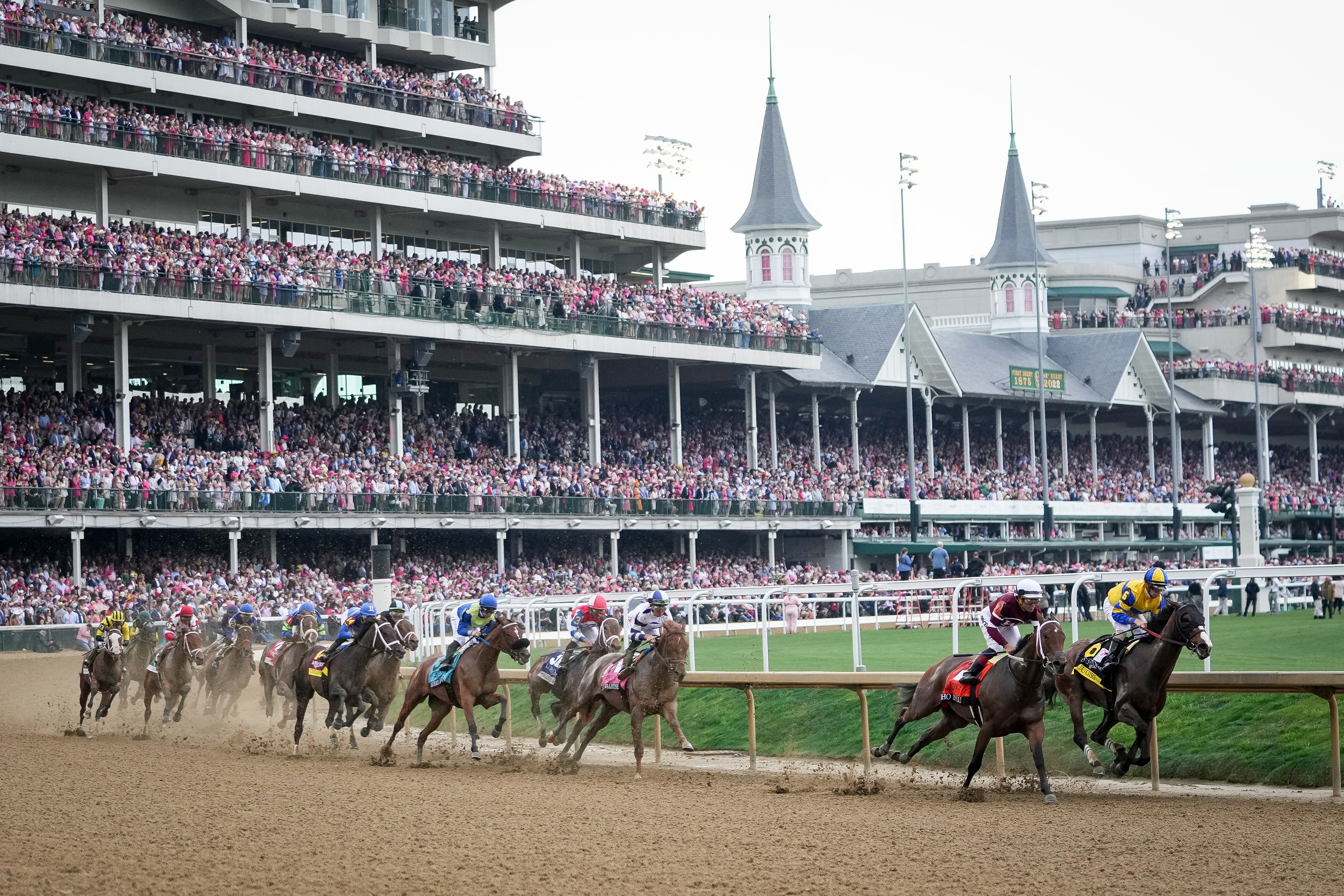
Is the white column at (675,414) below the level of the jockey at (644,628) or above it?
above

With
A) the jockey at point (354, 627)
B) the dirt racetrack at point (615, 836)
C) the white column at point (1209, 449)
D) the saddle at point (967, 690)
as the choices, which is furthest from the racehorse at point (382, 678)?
the white column at point (1209, 449)

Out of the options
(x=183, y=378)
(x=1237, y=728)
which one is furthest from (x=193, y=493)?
(x=1237, y=728)

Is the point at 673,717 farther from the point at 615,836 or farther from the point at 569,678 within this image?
the point at 615,836

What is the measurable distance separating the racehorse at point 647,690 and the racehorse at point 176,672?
20.8ft

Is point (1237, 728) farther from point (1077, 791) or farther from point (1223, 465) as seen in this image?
point (1223, 465)

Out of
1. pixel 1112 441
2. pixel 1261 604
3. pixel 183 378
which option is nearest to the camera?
pixel 1261 604

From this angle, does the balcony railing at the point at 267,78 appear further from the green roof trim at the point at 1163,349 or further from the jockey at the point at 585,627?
the green roof trim at the point at 1163,349

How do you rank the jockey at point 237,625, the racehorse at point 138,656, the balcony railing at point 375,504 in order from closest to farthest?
the jockey at point 237,625, the racehorse at point 138,656, the balcony railing at point 375,504

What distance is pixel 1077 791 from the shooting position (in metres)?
12.5

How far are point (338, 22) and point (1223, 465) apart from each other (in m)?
37.3

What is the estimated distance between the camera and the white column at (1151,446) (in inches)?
2223

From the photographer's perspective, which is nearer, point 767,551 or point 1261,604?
point 1261,604

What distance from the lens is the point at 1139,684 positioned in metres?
12.2

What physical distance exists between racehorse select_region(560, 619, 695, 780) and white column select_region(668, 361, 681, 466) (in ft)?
94.1
